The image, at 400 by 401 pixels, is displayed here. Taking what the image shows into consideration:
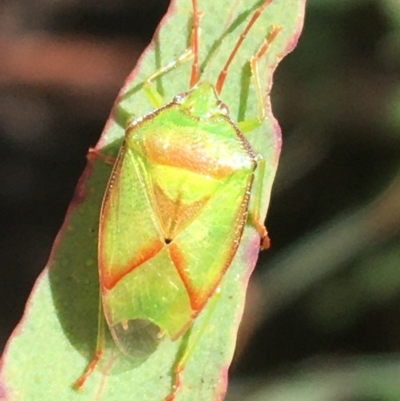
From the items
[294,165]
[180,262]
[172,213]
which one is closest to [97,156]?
[172,213]

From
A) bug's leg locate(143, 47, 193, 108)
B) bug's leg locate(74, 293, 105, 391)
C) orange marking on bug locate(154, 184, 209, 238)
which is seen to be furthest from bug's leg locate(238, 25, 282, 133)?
bug's leg locate(74, 293, 105, 391)

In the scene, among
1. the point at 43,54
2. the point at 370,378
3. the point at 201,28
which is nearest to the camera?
the point at 201,28

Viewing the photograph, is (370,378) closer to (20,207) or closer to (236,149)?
(236,149)

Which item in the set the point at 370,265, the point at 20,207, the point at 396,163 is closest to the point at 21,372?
the point at 20,207

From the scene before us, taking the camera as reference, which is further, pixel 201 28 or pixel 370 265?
pixel 370 265

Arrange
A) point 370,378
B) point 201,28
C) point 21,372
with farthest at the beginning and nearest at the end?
point 370,378
point 201,28
point 21,372

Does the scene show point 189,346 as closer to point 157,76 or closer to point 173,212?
point 173,212

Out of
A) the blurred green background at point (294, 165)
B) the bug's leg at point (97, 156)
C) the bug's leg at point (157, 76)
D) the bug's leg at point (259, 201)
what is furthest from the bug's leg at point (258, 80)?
the blurred green background at point (294, 165)
